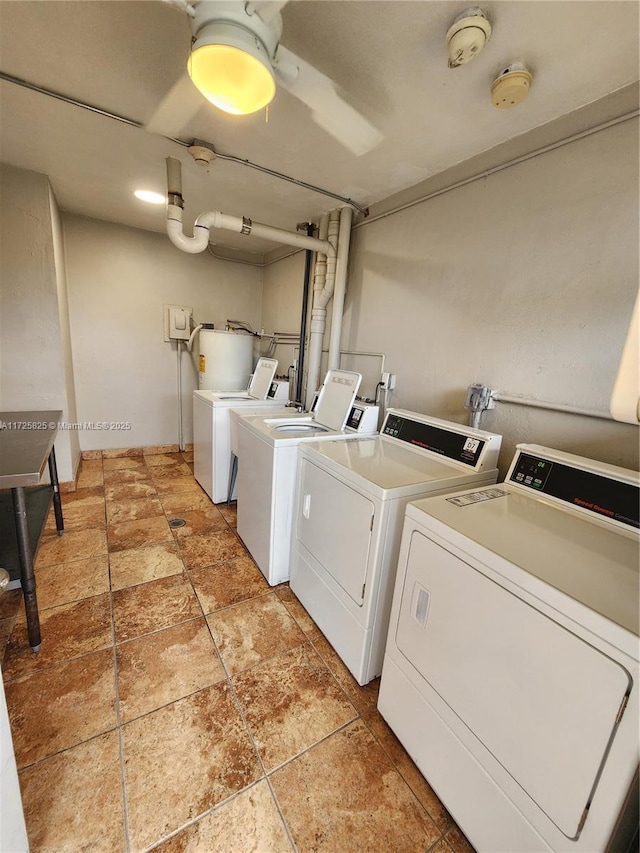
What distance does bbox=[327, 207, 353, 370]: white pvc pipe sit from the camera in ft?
8.27

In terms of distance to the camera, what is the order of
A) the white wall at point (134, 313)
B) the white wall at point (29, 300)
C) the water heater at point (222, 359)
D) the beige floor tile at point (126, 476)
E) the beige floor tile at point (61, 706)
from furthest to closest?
the water heater at point (222, 359), the white wall at point (134, 313), the beige floor tile at point (126, 476), the white wall at point (29, 300), the beige floor tile at point (61, 706)

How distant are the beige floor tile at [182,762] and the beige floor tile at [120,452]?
3101 millimetres

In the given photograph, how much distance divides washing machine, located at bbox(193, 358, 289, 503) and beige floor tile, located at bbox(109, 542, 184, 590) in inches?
27.6

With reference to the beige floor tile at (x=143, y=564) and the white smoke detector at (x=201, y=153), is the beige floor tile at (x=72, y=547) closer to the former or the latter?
the beige floor tile at (x=143, y=564)

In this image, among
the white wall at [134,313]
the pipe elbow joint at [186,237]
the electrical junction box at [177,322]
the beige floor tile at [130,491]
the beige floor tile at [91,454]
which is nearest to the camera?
the pipe elbow joint at [186,237]

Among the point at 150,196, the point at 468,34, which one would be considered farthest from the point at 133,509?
the point at 468,34

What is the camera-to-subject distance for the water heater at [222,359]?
3.43 metres

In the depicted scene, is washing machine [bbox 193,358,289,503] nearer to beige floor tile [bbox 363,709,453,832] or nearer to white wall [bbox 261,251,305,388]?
white wall [bbox 261,251,305,388]

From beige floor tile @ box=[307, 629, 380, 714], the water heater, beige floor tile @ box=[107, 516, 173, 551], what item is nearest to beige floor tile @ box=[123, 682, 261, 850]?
beige floor tile @ box=[307, 629, 380, 714]

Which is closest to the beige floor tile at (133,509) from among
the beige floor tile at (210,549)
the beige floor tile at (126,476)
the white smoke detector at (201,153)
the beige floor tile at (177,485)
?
the beige floor tile at (177,485)

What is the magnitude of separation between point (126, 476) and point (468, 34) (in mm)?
3689

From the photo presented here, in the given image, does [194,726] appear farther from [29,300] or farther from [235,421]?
[29,300]

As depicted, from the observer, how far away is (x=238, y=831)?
96cm

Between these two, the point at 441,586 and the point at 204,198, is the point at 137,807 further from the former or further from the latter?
the point at 204,198
